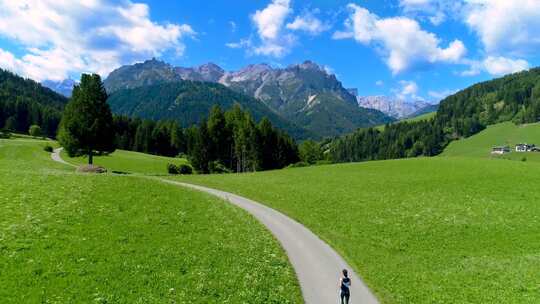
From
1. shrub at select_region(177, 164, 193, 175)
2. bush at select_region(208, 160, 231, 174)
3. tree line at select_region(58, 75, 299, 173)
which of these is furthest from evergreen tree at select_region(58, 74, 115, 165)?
bush at select_region(208, 160, 231, 174)

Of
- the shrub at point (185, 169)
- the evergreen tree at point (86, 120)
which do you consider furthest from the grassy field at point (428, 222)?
the shrub at point (185, 169)

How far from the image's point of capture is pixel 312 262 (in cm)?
2453

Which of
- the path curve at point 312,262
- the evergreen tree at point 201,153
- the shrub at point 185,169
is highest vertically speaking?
the evergreen tree at point 201,153

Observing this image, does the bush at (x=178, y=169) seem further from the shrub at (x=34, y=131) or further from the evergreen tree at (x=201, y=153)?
the shrub at (x=34, y=131)

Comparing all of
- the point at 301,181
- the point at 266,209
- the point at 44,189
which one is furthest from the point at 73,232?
the point at 301,181

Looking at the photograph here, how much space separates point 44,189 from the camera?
31.9m

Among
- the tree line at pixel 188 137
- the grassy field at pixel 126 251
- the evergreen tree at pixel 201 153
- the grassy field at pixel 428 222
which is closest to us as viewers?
the grassy field at pixel 126 251

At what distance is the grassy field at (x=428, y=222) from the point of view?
21.9m

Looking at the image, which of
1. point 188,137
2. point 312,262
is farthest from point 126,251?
point 188,137

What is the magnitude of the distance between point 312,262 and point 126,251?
12.0 meters

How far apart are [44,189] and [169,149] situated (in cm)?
12083

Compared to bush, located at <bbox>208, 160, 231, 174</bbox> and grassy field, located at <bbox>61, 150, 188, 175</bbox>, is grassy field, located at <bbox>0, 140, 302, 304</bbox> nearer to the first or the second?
grassy field, located at <bbox>61, 150, 188, 175</bbox>

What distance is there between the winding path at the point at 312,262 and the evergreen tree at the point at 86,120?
38.0m

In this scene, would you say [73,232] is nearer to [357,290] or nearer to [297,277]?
[297,277]
